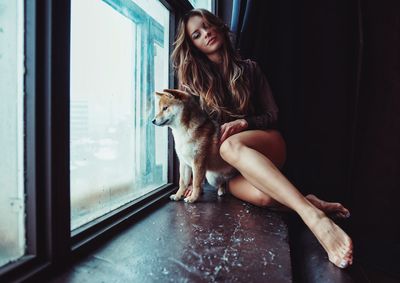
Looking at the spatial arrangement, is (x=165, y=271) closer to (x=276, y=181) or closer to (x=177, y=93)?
(x=276, y=181)

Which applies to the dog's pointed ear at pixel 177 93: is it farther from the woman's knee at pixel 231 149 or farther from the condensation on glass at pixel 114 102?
the woman's knee at pixel 231 149

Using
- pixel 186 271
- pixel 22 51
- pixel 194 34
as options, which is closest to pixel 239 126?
pixel 194 34

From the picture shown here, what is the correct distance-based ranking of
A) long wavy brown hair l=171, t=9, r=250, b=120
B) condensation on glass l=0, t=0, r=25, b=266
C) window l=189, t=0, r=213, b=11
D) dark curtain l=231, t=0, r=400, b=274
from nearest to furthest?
condensation on glass l=0, t=0, r=25, b=266, long wavy brown hair l=171, t=9, r=250, b=120, dark curtain l=231, t=0, r=400, b=274, window l=189, t=0, r=213, b=11

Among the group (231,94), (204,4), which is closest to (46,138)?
(231,94)

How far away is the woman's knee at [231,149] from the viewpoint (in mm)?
1108

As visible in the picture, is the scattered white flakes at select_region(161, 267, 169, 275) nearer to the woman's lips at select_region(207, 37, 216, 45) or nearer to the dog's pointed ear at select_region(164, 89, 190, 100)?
the dog's pointed ear at select_region(164, 89, 190, 100)

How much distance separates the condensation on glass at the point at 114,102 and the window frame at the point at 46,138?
0.50 ft

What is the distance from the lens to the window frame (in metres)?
0.59

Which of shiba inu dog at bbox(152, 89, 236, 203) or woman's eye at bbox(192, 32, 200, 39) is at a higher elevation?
woman's eye at bbox(192, 32, 200, 39)

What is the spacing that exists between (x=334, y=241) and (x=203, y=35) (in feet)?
3.52

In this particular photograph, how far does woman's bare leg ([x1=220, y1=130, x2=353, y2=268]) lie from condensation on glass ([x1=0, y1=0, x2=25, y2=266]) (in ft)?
2.44

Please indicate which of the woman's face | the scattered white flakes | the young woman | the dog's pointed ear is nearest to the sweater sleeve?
the young woman

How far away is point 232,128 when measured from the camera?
1268 millimetres

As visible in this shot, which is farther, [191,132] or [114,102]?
[191,132]
